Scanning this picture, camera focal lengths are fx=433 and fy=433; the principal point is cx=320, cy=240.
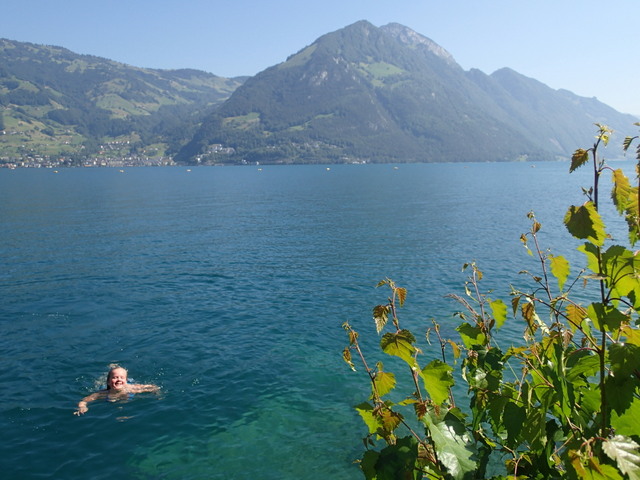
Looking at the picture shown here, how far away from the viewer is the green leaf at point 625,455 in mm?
2346

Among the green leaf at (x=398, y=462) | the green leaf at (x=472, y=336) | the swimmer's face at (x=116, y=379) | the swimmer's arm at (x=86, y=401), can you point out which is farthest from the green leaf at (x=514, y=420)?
the swimmer's arm at (x=86, y=401)

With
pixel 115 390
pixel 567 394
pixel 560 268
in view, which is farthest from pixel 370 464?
pixel 115 390

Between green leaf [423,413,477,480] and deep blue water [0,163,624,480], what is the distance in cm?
964

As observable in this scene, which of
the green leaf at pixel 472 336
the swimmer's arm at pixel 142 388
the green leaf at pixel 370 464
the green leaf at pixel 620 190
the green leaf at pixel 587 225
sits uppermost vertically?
the green leaf at pixel 620 190

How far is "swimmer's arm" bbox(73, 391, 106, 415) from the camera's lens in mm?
15594

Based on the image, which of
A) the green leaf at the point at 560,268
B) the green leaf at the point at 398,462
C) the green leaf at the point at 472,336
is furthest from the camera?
the green leaf at the point at 472,336

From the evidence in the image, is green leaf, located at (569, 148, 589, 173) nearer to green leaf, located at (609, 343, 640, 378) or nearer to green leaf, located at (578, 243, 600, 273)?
green leaf, located at (578, 243, 600, 273)

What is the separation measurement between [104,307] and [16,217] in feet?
173

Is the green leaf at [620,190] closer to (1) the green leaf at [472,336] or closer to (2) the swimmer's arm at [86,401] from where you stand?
(1) the green leaf at [472,336]

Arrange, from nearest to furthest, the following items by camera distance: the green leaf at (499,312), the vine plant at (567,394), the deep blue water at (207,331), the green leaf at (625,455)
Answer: the green leaf at (625,455), the vine plant at (567,394), the green leaf at (499,312), the deep blue water at (207,331)

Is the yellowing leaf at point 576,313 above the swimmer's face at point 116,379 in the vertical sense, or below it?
above

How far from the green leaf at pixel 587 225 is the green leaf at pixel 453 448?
1694 millimetres

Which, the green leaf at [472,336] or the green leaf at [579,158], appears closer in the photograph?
the green leaf at [579,158]

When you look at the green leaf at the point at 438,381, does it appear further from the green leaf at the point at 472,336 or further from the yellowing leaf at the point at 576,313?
the green leaf at the point at 472,336
